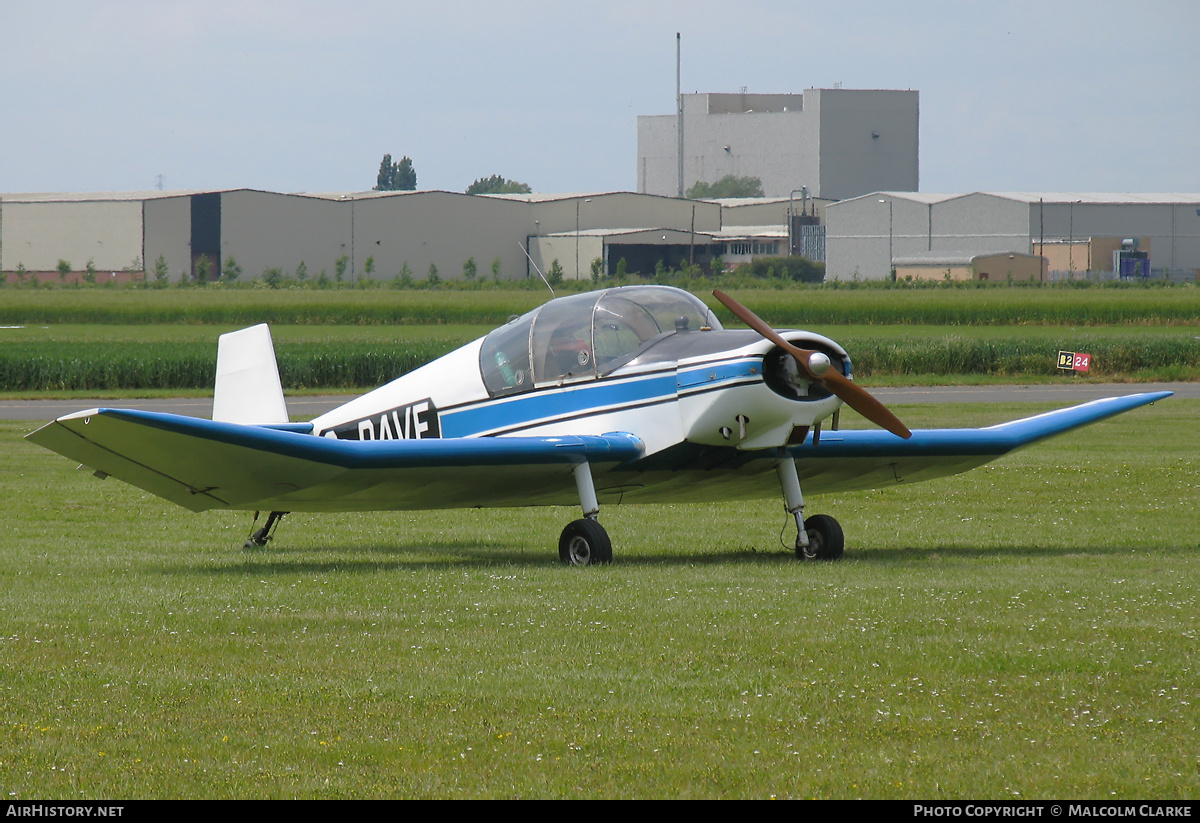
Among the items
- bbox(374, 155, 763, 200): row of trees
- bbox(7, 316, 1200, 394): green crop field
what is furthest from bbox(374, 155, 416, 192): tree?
bbox(7, 316, 1200, 394): green crop field

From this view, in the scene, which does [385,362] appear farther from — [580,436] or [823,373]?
[823,373]

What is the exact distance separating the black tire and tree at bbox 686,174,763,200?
155919 millimetres

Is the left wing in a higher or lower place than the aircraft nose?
lower

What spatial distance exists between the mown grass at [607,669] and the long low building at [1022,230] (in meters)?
102

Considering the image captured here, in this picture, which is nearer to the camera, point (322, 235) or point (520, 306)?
point (520, 306)

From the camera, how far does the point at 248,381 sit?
14242 millimetres

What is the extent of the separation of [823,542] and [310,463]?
452 cm

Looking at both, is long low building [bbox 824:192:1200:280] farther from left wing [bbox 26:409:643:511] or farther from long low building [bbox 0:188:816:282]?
left wing [bbox 26:409:643:511]

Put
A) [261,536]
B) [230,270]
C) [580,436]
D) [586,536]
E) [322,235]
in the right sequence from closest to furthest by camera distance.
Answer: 1. [586,536]
2. [580,436]
3. [261,536]
4. [230,270]
5. [322,235]

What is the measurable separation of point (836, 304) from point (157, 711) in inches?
2548

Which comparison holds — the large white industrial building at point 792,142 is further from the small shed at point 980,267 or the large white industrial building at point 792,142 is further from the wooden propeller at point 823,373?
the wooden propeller at point 823,373

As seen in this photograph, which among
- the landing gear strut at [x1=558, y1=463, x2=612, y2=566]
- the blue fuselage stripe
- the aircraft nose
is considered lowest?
the landing gear strut at [x1=558, y1=463, x2=612, y2=566]

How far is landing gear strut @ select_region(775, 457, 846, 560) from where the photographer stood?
12125 mm

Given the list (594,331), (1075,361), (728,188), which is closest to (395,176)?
(728,188)
